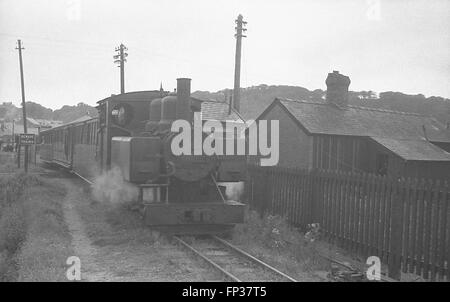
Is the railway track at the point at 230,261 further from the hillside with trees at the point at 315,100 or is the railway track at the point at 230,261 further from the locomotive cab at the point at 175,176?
the hillside with trees at the point at 315,100

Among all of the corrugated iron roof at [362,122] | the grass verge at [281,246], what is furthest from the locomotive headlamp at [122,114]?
the corrugated iron roof at [362,122]

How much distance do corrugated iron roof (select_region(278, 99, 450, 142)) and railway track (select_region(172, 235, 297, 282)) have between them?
12.8 metres

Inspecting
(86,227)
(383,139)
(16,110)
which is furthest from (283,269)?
(16,110)

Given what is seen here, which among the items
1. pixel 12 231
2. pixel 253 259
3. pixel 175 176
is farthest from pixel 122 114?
pixel 253 259

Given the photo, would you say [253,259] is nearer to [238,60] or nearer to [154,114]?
[154,114]

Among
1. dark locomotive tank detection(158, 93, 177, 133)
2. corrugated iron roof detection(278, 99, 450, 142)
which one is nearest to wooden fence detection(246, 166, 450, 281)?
dark locomotive tank detection(158, 93, 177, 133)

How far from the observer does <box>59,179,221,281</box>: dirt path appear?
6.55 meters

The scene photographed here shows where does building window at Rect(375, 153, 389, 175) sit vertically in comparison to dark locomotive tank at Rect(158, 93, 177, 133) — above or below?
below

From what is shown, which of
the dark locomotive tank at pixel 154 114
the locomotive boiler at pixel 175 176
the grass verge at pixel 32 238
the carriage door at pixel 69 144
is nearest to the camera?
the grass verge at pixel 32 238

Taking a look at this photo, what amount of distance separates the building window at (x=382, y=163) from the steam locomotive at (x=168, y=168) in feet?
48.0

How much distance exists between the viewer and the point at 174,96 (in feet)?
30.7

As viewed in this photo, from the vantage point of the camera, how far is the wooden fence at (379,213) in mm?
6551

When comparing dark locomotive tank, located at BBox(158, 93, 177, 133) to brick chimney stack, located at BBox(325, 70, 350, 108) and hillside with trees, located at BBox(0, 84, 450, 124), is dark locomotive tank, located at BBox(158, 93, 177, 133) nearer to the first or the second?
brick chimney stack, located at BBox(325, 70, 350, 108)
